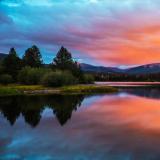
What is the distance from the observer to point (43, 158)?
65.8 ft

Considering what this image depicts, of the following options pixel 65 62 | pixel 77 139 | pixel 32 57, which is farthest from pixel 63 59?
pixel 77 139

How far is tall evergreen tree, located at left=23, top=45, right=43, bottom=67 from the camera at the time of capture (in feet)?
448

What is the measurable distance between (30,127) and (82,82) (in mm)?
119077

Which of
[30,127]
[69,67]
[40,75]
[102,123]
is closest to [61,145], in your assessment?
[30,127]

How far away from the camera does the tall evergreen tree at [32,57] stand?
13650 centimetres

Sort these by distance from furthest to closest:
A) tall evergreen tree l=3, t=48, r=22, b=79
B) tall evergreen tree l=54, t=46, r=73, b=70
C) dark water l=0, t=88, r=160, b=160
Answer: tall evergreen tree l=54, t=46, r=73, b=70
tall evergreen tree l=3, t=48, r=22, b=79
dark water l=0, t=88, r=160, b=160

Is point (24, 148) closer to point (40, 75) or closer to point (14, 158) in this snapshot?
point (14, 158)

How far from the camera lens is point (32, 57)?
140 m

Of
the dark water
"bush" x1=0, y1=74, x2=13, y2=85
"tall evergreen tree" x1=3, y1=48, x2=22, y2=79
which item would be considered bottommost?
the dark water

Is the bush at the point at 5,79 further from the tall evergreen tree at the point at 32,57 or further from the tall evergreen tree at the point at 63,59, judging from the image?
the tall evergreen tree at the point at 63,59

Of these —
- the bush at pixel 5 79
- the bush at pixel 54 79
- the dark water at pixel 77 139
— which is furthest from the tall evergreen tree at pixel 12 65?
the dark water at pixel 77 139

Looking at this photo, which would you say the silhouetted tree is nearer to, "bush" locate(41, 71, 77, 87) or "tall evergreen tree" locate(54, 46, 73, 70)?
"tall evergreen tree" locate(54, 46, 73, 70)

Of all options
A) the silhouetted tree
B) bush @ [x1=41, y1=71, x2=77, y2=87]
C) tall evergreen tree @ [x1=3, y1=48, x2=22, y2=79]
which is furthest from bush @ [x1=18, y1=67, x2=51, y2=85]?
the silhouetted tree

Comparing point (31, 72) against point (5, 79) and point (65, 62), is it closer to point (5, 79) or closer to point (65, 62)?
point (5, 79)
